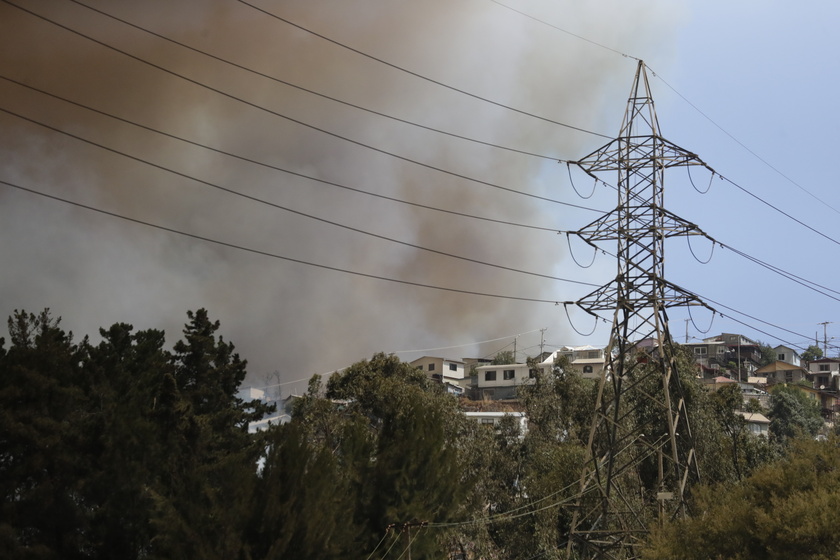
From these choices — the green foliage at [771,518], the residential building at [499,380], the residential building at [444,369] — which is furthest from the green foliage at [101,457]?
the residential building at [444,369]

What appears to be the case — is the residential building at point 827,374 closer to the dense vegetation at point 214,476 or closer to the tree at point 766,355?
the tree at point 766,355

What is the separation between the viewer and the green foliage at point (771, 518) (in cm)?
2181

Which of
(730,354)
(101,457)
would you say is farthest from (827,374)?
(101,457)

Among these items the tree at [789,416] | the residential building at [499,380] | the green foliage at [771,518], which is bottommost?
the green foliage at [771,518]

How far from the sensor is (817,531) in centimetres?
2153

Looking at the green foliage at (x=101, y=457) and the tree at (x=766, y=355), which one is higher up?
the tree at (x=766, y=355)

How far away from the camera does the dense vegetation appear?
24.0 metres

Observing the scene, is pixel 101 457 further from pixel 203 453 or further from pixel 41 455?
pixel 203 453

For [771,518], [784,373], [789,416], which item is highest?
[784,373]

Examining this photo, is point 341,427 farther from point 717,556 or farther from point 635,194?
point 717,556

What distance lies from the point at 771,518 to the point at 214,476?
1694 cm

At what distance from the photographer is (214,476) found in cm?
3044

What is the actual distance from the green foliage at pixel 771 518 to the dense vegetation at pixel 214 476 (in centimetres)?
8

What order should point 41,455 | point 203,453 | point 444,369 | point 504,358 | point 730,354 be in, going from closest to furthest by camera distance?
1. point 41,455
2. point 203,453
3. point 444,369
4. point 504,358
5. point 730,354
